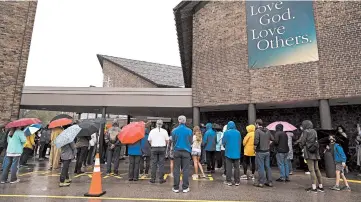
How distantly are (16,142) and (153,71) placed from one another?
17089 millimetres

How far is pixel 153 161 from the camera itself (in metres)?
6.38

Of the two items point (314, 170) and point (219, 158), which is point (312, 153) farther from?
point (219, 158)

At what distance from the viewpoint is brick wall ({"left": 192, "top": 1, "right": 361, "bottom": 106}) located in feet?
28.1

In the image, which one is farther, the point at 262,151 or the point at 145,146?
the point at 145,146

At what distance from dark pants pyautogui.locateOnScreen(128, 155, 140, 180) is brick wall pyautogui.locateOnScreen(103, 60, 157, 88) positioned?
12650 mm

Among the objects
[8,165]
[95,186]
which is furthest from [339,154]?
[8,165]

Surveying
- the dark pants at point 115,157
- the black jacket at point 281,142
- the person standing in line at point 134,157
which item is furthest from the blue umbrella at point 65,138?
the black jacket at point 281,142

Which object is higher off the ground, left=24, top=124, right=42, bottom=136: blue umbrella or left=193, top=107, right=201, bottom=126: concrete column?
left=193, top=107, right=201, bottom=126: concrete column

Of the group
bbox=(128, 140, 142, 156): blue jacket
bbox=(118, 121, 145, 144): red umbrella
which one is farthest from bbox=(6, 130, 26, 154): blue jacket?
bbox=(128, 140, 142, 156): blue jacket

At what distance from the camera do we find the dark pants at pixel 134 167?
260 inches

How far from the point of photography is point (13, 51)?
10.7 metres

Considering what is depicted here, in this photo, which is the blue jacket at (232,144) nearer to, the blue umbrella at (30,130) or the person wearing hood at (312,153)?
the person wearing hood at (312,153)

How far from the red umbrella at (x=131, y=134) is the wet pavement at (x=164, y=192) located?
1220mm

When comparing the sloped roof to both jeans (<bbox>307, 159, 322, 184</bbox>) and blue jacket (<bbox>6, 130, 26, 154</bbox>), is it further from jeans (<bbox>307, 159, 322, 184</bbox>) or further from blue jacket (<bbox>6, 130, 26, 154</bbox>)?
jeans (<bbox>307, 159, 322, 184</bbox>)
